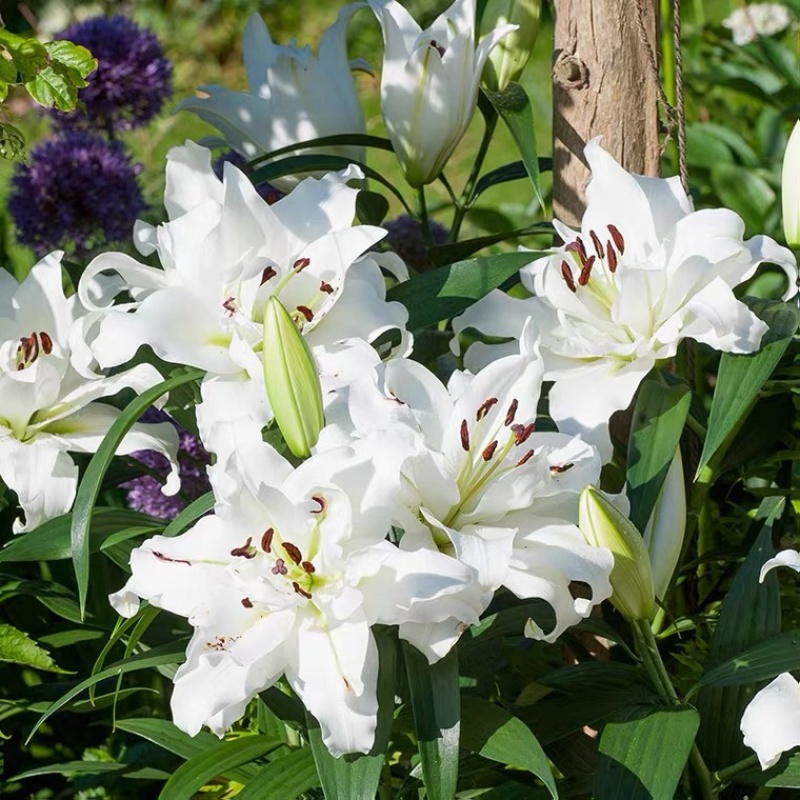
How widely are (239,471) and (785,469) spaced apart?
27.1 inches

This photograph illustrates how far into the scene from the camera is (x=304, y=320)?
89 centimetres

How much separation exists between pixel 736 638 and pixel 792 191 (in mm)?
385

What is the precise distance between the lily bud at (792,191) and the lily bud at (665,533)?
0.27 metres

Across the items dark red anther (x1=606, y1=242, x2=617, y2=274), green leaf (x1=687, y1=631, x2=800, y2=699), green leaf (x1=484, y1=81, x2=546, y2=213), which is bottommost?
green leaf (x1=687, y1=631, x2=800, y2=699)

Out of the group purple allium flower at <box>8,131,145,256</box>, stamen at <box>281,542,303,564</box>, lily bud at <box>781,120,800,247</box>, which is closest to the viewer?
stamen at <box>281,542,303,564</box>

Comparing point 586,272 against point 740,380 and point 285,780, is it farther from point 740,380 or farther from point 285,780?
point 285,780

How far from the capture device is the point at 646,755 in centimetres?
81

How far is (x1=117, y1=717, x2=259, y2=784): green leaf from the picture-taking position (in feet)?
3.11

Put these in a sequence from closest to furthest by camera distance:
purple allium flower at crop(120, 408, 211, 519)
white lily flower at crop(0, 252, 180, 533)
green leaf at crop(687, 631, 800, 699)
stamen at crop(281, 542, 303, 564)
→ stamen at crop(281, 542, 303, 564), green leaf at crop(687, 631, 800, 699), white lily flower at crop(0, 252, 180, 533), purple allium flower at crop(120, 408, 211, 519)

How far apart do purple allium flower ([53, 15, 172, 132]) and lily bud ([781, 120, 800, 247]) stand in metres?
0.87

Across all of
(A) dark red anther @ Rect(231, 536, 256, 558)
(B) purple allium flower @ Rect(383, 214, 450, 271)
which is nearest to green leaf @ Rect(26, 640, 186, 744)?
(A) dark red anther @ Rect(231, 536, 256, 558)

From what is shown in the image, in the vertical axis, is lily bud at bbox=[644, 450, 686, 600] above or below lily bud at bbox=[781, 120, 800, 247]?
below

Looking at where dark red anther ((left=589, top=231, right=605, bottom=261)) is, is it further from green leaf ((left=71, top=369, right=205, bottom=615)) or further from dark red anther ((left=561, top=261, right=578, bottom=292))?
green leaf ((left=71, top=369, right=205, bottom=615))

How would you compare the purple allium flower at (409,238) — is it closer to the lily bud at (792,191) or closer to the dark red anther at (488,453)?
→ the lily bud at (792,191)
